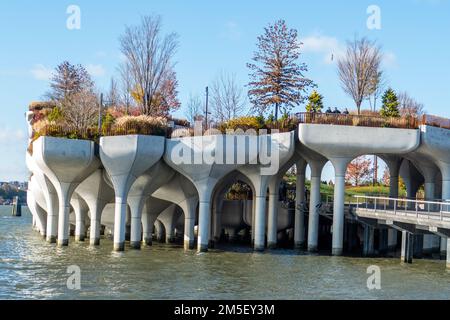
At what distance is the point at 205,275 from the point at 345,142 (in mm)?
16213

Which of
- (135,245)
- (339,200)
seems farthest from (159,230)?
(339,200)

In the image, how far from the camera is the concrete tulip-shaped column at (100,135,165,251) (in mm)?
45312

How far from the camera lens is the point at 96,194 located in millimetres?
51250

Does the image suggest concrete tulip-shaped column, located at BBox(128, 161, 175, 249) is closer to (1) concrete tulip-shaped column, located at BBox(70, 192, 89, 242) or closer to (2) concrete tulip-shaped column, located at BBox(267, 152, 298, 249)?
(1) concrete tulip-shaped column, located at BBox(70, 192, 89, 242)

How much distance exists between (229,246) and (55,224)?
12.8 metres

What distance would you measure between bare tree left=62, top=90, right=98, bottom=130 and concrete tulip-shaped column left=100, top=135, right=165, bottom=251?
9.72 metres

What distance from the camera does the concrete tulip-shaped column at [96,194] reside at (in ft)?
164

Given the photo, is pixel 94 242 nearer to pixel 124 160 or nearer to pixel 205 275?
pixel 124 160

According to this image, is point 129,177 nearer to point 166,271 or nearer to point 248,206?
point 166,271

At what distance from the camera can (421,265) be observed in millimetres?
42906

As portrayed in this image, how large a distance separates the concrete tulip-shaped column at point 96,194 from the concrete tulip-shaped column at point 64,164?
8.47 ft

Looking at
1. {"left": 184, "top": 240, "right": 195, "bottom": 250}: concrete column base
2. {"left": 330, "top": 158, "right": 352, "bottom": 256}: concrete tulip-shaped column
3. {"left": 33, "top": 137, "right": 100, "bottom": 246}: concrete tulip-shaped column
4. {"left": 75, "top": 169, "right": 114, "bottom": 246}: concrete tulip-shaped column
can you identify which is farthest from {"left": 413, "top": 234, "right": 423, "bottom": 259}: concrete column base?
{"left": 33, "top": 137, "right": 100, "bottom": 246}: concrete tulip-shaped column

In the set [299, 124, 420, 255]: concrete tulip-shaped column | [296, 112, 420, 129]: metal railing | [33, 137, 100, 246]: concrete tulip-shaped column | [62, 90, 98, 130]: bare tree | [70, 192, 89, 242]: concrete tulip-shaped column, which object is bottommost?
[70, 192, 89, 242]: concrete tulip-shaped column

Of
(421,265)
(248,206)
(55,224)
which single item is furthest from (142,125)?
(421,265)
